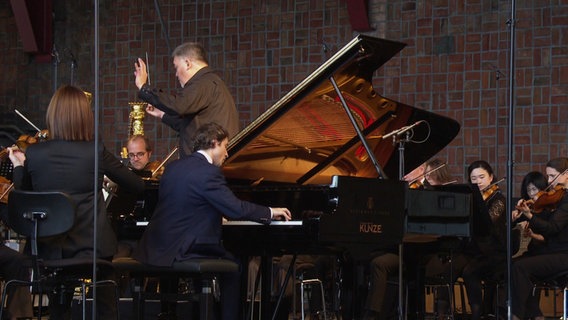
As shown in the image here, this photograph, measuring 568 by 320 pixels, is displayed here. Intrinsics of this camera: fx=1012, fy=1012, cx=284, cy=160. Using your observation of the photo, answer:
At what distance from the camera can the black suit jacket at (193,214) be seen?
479 cm

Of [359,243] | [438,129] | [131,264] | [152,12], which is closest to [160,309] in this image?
[131,264]

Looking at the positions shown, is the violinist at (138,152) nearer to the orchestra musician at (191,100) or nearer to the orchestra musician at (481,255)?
the orchestra musician at (191,100)

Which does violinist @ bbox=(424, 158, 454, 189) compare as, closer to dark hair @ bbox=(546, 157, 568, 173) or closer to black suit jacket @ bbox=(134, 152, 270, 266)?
dark hair @ bbox=(546, 157, 568, 173)

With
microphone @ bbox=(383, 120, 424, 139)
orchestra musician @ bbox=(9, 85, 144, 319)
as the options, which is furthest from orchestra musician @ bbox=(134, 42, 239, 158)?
microphone @ bbox=(383, 120, 424, 139)

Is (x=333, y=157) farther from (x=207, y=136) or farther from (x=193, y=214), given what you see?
(x=193, y=214)

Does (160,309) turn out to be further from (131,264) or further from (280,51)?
(280,51)

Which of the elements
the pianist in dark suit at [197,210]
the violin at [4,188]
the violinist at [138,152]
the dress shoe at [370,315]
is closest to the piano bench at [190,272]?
the pianist in dark suit at [197,210]

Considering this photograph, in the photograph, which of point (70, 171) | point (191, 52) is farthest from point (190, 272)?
point (191, 52)

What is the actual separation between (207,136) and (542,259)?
2.56 metres

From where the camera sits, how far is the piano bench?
4.70 meters

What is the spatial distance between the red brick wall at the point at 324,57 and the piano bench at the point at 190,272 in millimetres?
3568

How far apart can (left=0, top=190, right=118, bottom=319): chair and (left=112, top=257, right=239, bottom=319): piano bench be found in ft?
1.48

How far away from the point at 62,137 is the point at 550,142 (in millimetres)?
5032

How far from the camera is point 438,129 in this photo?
611 centimetres
